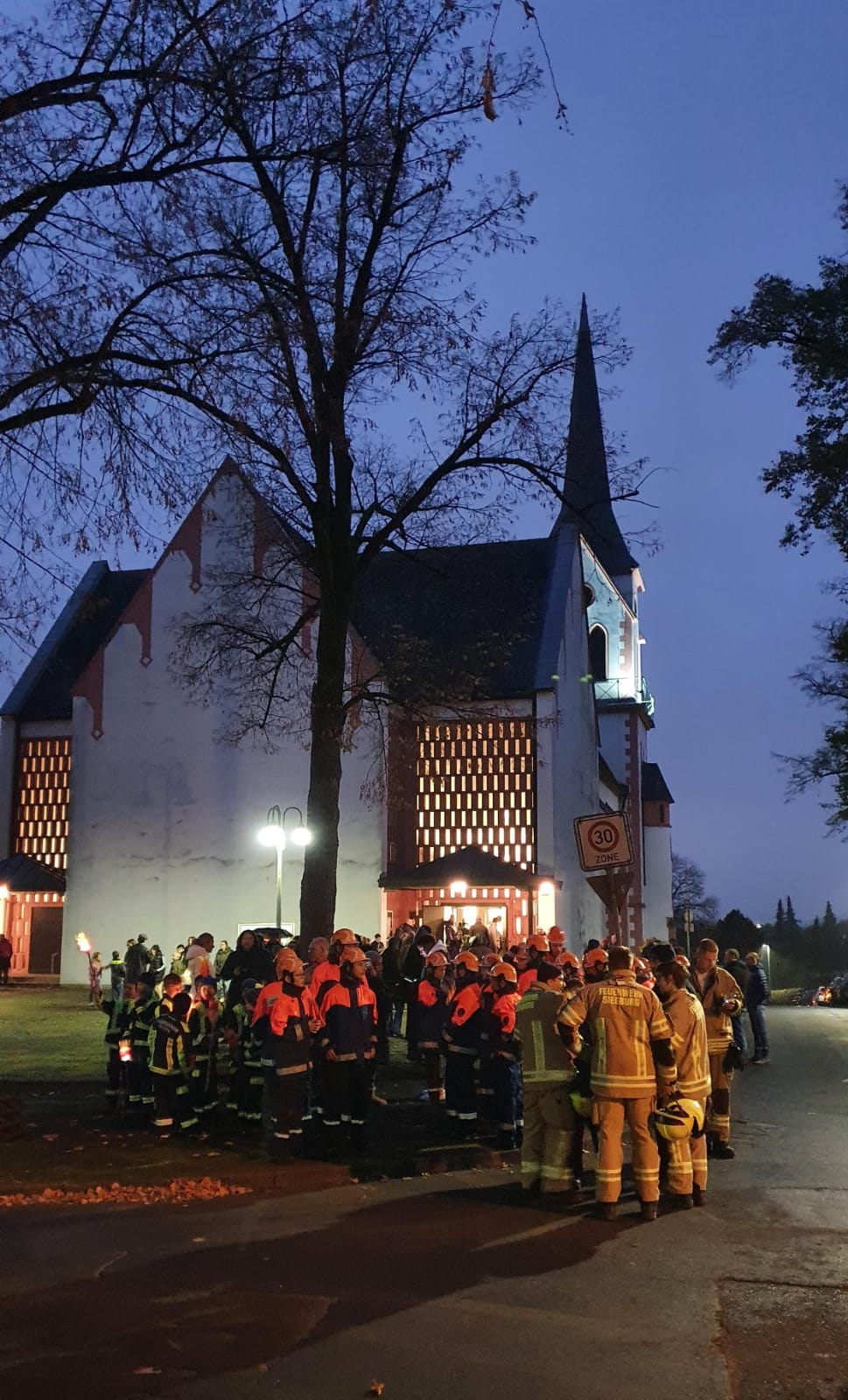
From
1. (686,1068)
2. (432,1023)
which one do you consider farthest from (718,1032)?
(432,1023)

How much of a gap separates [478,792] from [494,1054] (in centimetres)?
2313

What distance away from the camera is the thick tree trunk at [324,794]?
16.4 m

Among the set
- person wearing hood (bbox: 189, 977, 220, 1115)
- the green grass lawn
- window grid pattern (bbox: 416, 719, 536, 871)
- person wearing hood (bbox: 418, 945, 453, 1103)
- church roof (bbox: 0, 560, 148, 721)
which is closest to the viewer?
person wearing hood (bbox: 189, 977, 220, 1115)

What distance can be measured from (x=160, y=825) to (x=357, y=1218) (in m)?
27.3

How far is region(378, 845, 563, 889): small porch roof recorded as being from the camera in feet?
103

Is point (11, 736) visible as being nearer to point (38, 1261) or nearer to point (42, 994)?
point (42, 994)

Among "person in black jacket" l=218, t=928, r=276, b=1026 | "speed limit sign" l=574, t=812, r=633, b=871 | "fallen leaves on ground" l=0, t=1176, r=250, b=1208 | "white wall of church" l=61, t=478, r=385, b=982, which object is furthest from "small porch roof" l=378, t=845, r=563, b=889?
"fallen leaves on ground" l=0, t=1176, r=250, b=1208

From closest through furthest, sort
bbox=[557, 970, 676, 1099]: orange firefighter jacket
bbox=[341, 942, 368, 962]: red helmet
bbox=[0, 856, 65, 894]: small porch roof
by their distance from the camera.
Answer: bbox=[557, 970, 676, 1099]: orange firefighter jacket → bbox=[341, 942, 368, 962]: red helmet → bbox=[0, 856, 65, 894]: small porch roof

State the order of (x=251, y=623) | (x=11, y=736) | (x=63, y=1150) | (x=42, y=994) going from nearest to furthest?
1. (x=63, y=1150)
2. (x=251, y=623)
3. (x=42, y=994)
4. (x=11, y=736)

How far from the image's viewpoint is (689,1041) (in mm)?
9930

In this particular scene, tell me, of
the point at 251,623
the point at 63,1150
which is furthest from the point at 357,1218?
the point at 251,623

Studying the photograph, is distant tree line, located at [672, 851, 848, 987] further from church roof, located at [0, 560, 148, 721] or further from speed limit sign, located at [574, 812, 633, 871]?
speed limit sign, located at [574, 812, 633, 871]

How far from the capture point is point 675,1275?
24.1 ft

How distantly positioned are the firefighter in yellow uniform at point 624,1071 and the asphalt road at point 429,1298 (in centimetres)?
30
